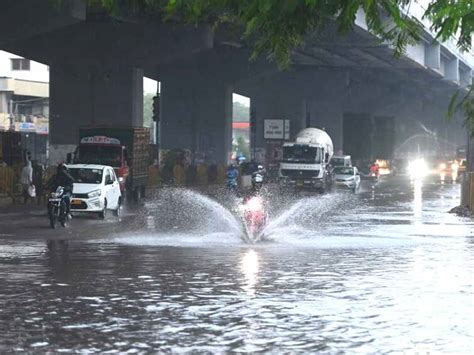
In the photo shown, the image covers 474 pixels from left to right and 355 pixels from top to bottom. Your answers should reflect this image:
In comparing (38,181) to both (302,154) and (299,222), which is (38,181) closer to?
(299,222)

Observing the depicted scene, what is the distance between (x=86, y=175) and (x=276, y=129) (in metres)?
53.2

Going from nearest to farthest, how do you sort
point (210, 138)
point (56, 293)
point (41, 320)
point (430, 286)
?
point (41, 320) < point (56, 293) < point (430, 286) < point (210, 138)

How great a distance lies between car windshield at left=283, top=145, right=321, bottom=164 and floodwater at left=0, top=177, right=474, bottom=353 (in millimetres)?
32963

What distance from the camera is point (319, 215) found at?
126 ft

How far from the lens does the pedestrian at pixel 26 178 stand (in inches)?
1566

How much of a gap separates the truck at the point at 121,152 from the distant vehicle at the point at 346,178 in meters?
16.7

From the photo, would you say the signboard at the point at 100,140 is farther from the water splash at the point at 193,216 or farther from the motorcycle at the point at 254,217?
the motorcycle at the point at 254,217

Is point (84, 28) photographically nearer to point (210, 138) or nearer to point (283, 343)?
point (210, 138)

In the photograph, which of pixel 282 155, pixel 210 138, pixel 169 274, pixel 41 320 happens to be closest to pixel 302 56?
pixel 210 138

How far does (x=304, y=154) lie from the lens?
2477 inches

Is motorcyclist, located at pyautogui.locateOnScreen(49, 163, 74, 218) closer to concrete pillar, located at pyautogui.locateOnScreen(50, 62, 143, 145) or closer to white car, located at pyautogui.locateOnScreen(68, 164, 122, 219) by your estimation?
white car, located at pyautogui.locateOnScreen(68, 164, 122, 219)

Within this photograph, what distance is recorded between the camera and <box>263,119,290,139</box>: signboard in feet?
285

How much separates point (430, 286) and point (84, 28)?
42.2 meters

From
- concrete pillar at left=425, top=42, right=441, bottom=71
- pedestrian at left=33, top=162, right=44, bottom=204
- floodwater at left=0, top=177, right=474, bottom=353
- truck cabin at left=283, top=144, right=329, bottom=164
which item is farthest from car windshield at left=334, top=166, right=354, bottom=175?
floodwater at left=0, top=177, right=474, bottom=353
